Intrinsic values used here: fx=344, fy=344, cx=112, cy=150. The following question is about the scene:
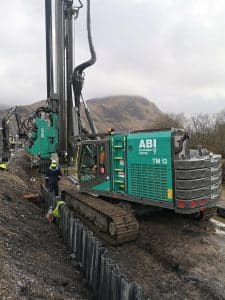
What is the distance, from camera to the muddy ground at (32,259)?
5.44 m

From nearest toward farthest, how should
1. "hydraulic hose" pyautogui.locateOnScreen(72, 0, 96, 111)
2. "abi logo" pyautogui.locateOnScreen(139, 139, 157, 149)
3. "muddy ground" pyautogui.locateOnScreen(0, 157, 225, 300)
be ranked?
1. "muddy ground" pyautogui.locateOnScreen(0, 157, 225, 300)
2. "abi logo" pyautogui.locateOnScreen(139, 139, 157, 149)
3. "hydraulic hose" pyautogui.locateOnScreen(72, 0, 96, 111)

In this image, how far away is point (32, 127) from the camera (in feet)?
46.4

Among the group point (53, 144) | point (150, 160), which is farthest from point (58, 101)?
point (150, 160)

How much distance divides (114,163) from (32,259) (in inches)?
157

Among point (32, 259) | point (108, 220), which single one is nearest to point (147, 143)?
point (108, 220)

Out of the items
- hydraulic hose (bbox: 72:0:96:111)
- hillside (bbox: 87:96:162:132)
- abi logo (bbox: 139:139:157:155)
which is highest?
hydraulic hose (bbox: 72:0:96:111)

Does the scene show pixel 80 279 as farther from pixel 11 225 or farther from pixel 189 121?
pixel 189 121

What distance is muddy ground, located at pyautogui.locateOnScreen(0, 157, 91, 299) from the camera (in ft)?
17.8

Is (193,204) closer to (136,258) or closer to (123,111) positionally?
(136,258)

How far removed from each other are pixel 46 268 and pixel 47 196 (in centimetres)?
530

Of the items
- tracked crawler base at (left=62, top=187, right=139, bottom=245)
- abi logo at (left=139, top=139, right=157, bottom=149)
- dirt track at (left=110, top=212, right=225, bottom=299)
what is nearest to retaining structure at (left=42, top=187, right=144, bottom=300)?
dirt track at (left=110, top=212, right=225, bottom=299)

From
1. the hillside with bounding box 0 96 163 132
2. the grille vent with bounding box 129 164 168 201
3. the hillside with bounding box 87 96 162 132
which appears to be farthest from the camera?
the hillside with bounding box 87 96 162 132

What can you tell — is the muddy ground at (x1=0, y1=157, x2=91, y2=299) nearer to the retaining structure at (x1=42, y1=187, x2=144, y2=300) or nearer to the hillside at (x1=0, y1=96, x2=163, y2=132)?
the retaining structure at (x1=42, y1=187, x2=144, y2=300)

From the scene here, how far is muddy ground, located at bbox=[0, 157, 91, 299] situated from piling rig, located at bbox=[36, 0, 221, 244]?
4.60ft
